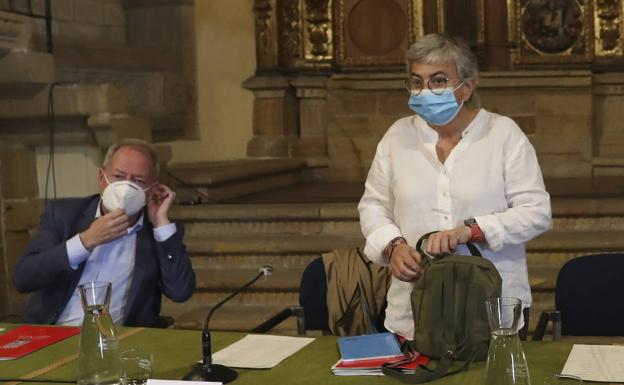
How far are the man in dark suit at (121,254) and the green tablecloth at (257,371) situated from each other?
527mm

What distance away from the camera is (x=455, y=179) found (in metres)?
2.95

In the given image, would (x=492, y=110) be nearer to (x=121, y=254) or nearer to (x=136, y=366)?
(x=121, y=254)

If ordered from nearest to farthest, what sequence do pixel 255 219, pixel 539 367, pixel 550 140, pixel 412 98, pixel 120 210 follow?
pixel 539 367 < pixel 412 98 < pixel 120 210 < pixel 255 219 < pixel 550 140

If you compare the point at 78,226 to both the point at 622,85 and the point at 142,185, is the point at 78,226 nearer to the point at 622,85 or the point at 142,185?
the point at 142,185

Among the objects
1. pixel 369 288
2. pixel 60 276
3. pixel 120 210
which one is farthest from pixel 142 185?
pixel 369 288

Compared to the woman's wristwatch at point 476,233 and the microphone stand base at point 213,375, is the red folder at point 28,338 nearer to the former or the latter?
the microphone stand base at point 213,375

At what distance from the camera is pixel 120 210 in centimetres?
330

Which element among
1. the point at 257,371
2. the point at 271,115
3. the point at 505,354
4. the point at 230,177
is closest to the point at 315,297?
the point at 257,371

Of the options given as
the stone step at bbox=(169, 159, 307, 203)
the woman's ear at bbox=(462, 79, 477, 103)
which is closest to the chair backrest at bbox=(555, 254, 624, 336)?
the woman's ear at bbox=(462, 79, 477, 103)

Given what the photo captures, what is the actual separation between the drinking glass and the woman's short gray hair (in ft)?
4.14

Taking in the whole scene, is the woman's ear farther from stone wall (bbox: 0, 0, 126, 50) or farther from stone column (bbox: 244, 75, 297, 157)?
stone column (bbox: 244, 75, 297, 157)

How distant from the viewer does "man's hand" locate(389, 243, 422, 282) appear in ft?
9.10

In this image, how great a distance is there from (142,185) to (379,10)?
563cm

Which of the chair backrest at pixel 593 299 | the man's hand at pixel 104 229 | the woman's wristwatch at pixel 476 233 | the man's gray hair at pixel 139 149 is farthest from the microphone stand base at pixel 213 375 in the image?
the chair backrest at pixel 593 299
